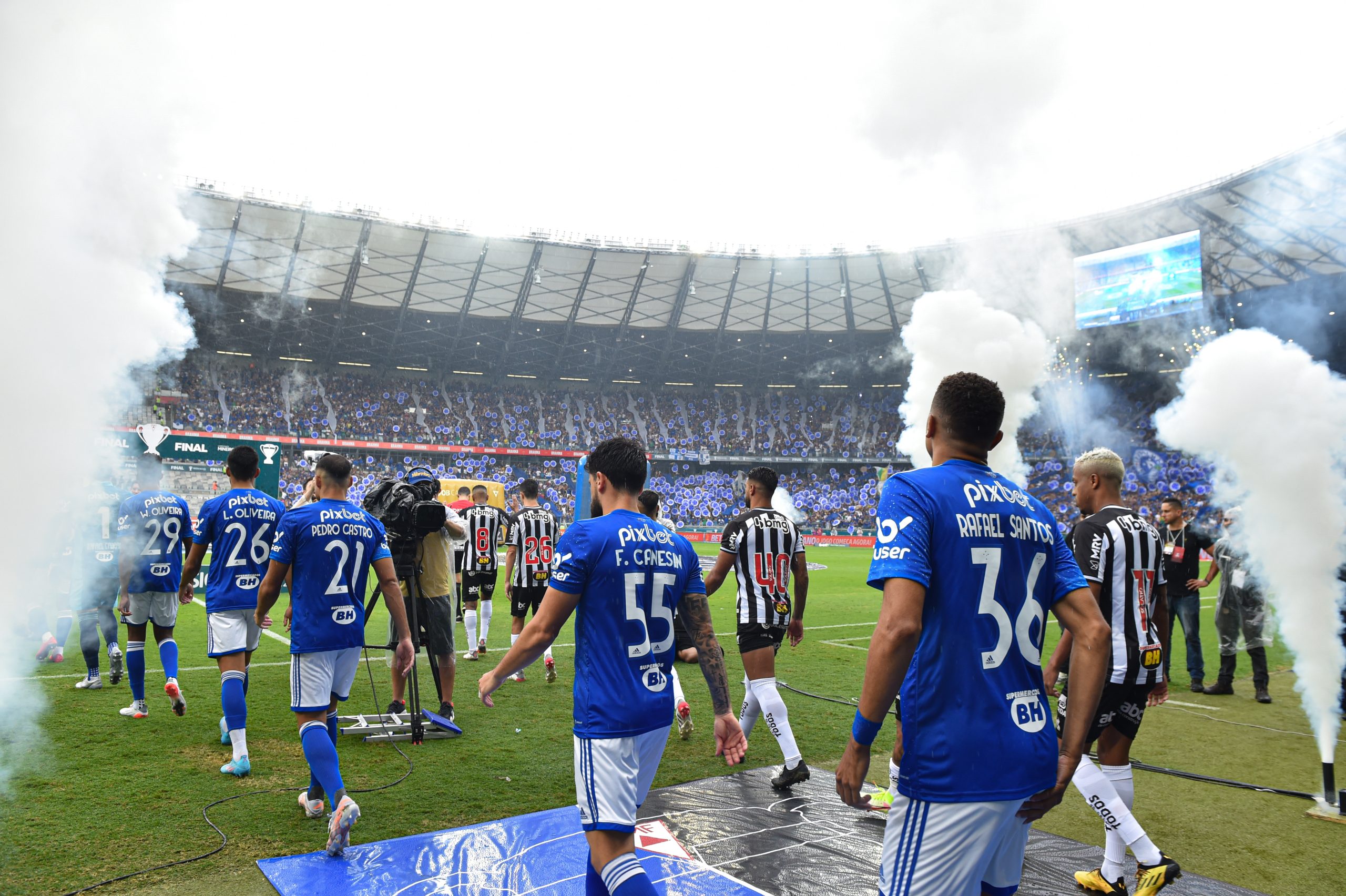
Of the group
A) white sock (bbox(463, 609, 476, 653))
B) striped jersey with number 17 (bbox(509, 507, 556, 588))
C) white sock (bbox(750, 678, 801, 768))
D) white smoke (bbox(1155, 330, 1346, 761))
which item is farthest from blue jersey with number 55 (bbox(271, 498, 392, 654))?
white smoke (bbox(1155, 330, 1346, 761))

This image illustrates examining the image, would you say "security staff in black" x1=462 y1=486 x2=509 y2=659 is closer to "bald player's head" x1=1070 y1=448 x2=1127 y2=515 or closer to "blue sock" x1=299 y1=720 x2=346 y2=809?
"blue sock" x1=299 y1=720 x2=346 y2=809

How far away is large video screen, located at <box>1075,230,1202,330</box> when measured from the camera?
108ft

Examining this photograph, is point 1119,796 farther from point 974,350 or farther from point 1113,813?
point 974,350

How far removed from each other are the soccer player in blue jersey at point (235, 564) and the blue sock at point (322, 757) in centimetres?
164

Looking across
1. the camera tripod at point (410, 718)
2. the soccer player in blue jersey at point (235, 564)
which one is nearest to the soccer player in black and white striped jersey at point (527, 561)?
the camera tripod at point (410, 718)

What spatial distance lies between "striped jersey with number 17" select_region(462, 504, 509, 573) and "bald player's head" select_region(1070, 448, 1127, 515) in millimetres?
7843

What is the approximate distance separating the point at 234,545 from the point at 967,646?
5843mm

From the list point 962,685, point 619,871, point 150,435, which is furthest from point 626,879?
point 150,435

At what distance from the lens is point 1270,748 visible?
7.19 m

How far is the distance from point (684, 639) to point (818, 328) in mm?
40882

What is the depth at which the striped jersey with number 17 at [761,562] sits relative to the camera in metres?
5.95

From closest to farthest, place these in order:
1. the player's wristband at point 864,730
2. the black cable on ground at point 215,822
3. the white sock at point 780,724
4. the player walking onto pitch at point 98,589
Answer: the player's wristband at point 864,730, the black cable on ground at point 215,822, the white sock at point 780,724, the player walking onto pitch at point 98,589

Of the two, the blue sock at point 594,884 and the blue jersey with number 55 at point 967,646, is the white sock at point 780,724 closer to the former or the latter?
the blue sock at point 594,884

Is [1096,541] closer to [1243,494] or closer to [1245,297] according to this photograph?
[1243,494]
